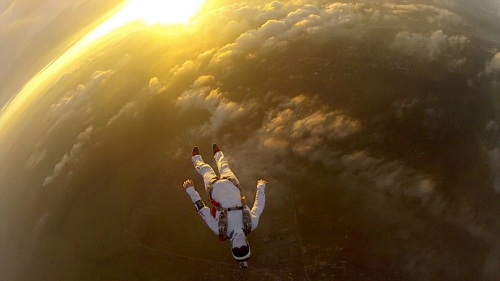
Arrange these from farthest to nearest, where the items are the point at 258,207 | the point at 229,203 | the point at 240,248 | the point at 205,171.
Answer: the point at 205,171 < the point at 258,207 < the point at 229,203 < the point at 240,248

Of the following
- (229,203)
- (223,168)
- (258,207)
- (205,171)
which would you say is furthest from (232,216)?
(205,171)

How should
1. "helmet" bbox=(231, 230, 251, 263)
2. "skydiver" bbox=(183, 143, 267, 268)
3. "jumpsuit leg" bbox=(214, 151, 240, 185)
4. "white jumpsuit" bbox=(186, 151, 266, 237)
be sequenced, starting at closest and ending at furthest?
"helmet" bbox=(231, 230, 251, 263), "skydiver" bbox=(183, 143, 267, 268), "white jumpsuit" bbox=(186, 151, 266, 237), "jumpsuit leg" bbox=(214, 151, 240, 185)

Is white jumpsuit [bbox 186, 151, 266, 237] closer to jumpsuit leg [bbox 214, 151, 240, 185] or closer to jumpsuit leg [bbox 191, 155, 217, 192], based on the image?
jumpsuit leg [bbox 191, 155, 217, 192]

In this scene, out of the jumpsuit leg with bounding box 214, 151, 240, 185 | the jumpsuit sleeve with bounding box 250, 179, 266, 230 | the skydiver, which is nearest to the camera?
the skydiver

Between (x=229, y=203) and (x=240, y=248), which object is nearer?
(x=240, y=248)

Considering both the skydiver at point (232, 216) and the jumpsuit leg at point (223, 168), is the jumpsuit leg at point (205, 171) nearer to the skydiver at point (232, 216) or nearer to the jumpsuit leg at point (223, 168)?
the jumpsuit leg at point (223, 168)

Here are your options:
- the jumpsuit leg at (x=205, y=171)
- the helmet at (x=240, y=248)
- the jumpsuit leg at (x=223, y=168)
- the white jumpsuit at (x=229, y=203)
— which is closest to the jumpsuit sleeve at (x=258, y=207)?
the white jumpsuit at (x=229, y=203)

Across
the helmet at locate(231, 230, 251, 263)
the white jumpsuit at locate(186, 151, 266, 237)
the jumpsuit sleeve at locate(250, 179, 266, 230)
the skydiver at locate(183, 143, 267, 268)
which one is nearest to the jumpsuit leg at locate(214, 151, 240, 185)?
the white jumpsuit at locate(186, 151, 266, 237)

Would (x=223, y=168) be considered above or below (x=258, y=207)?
above

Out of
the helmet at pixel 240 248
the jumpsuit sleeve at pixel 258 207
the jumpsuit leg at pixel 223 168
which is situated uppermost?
the jumpsuit leg at pixel 223 168

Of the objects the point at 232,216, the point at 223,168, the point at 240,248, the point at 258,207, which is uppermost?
the point at 223,168

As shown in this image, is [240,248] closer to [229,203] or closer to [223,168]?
[229,203]


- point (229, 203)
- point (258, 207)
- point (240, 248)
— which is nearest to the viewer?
point (240, 248)

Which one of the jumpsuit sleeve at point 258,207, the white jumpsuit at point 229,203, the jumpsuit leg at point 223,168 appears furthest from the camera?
the jumpsuit leg at point 223,168
